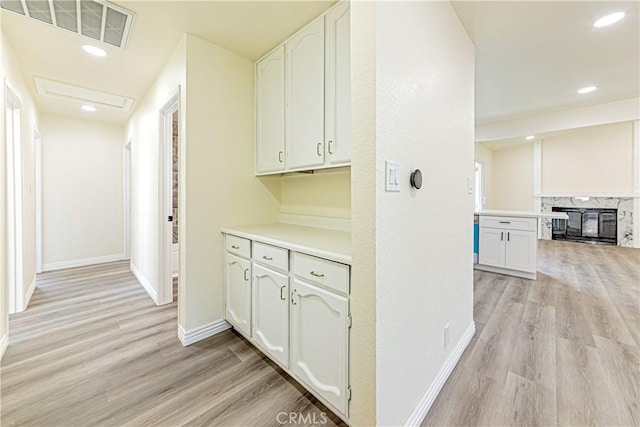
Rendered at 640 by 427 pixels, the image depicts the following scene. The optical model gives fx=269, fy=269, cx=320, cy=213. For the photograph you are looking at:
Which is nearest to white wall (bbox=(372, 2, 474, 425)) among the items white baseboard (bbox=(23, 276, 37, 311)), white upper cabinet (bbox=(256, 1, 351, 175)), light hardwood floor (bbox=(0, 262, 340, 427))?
white upper cabinet (bbox=(256, 1, 351, 175))

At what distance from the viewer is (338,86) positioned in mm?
1683

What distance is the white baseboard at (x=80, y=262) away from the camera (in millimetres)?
3935

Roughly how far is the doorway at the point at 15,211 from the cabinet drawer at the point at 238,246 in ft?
6.55

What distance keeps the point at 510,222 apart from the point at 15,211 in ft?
18.5

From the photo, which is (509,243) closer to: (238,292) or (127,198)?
(238,292)

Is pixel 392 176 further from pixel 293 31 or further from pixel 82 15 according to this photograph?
pixel 82 15

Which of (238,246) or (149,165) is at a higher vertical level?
(149,165)

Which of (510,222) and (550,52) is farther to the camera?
(510,222)

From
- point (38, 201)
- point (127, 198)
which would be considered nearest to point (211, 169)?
point (127, 198)

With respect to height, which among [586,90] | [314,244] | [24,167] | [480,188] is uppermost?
[586,90]

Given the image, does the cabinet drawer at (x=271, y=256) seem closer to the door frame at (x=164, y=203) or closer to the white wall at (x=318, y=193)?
the white wall at (x=318, y=193)

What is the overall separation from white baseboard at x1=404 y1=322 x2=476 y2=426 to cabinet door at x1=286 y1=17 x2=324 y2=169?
1477 mm

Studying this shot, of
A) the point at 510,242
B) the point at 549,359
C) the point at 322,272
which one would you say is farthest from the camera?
the point at 510,242

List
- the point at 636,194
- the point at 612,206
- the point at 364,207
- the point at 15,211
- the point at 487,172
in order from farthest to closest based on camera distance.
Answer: the point at 487,172, the point at 612,206, the point at 636,194, the point at 15,211, the point at 364,207
